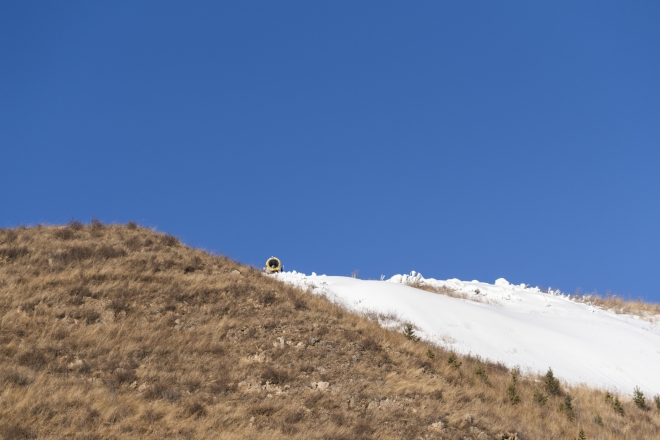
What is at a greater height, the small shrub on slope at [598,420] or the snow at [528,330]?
the snow at [528,330]

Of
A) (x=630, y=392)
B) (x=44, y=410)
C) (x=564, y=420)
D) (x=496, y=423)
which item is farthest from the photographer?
(x=630, y=392)

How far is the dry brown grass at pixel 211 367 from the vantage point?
28.3 ft

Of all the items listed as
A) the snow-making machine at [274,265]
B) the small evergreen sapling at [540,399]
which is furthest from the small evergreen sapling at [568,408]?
the snow-making machine at [274,265]

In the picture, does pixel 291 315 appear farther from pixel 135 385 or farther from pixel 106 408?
pixel 106 408

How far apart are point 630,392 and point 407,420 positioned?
1140 cm

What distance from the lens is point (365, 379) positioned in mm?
11555

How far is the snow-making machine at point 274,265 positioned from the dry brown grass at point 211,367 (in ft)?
27.3

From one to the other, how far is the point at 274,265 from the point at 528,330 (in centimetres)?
1243

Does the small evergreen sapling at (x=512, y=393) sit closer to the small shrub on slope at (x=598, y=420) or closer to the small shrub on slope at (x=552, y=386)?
the small shrub on slope at (x=552, y=386)

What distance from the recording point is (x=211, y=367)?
11.1m

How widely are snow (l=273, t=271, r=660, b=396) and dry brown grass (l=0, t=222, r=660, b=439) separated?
2.81 m

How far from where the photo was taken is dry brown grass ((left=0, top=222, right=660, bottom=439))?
8.62 m

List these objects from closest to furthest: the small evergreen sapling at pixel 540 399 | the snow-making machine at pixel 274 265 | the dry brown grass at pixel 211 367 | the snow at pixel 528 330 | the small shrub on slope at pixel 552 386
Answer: the dry brown grass at pixel 211 367 < the small evergreen sapling at pixel 540 399 < the small shrub on slope at pixel 552 386 < the snow at pixel 528 330 < the snow-making machine at pixel 274 265

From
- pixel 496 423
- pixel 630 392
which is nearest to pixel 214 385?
pixel 496 423
